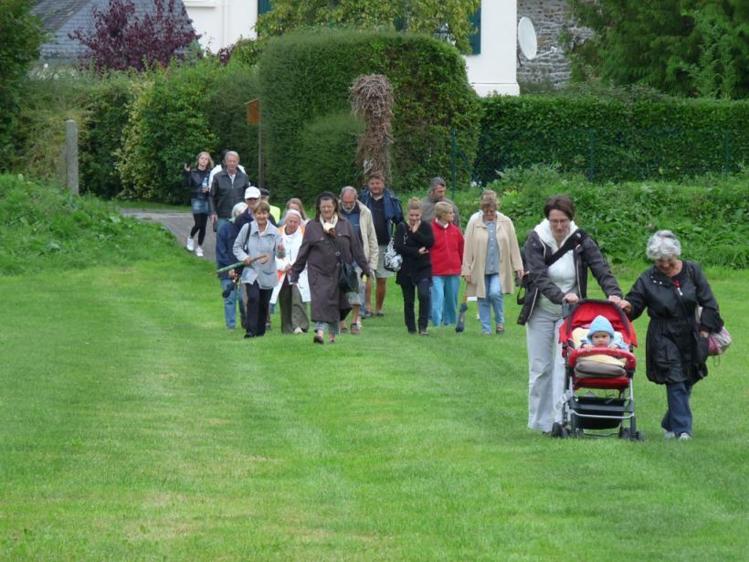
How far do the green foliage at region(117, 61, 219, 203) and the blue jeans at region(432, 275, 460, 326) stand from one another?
1841 cm

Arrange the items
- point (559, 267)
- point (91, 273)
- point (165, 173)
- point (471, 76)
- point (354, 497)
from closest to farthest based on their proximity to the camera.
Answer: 1. point (354, 497)
2. point (559, 267)
3. point (91, 273)
4. point (165, 173)
5. point (471, 76)

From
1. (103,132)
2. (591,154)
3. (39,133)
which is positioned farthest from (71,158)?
(591,154)

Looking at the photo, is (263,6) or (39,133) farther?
(263,6)

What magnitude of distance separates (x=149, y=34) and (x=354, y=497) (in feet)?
133

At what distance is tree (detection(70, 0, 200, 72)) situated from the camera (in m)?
49.8

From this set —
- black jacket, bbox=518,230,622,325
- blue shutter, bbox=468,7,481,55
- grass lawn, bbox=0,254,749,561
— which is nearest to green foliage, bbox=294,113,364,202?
grass lawn, bbox=0,254,749,561

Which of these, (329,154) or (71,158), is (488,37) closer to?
(329,154)

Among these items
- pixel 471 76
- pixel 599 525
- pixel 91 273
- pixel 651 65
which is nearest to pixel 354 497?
pixel 599 525

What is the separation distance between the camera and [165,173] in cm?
4112

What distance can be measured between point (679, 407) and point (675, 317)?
68 centimetres

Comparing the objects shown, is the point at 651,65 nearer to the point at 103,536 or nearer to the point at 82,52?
the point at 82,52

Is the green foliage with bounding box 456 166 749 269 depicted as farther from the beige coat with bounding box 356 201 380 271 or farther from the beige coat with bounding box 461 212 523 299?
the beige coat with bounding box 356 201 380 271

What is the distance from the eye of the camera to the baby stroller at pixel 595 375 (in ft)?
41.6

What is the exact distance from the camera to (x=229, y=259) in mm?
22266
